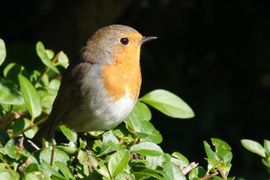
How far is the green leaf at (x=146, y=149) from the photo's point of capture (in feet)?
9.41

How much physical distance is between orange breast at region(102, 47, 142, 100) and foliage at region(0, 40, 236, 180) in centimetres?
27

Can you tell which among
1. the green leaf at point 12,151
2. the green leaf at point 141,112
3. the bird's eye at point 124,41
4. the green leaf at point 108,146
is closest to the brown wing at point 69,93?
the bird's eye at point 124,41

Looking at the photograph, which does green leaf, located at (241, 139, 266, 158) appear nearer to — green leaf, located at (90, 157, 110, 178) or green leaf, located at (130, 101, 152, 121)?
green leaf, located at (130, 101, 152, 121)

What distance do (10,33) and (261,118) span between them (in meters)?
2.27

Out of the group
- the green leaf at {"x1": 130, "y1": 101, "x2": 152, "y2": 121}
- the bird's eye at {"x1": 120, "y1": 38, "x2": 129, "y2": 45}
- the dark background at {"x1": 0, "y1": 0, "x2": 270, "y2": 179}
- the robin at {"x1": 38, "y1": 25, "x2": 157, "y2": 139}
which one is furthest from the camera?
the dark background at {"x1": 0, "y1": 0, "x2": 270, "y2": 179}

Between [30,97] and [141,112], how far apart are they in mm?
607

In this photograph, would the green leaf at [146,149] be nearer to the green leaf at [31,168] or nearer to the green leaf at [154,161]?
the green leaf at [154,161]

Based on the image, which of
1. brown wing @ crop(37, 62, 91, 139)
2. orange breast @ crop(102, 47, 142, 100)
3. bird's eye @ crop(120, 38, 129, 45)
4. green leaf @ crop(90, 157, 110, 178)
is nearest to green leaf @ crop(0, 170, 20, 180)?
green leaf @ crop(90, 157, 110, 178)

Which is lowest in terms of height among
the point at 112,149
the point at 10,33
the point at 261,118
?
the point at 261,118

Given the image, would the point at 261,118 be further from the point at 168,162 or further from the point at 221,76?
the point at 168,162

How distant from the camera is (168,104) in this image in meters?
3.74

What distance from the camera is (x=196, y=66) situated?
6.35 meters

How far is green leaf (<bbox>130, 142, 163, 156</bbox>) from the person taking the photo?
113 inches

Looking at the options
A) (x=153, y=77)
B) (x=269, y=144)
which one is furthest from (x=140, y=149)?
(x=153, y=77)
